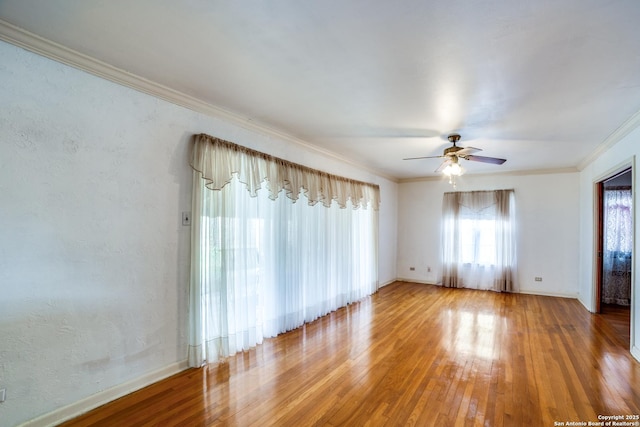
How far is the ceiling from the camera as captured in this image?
163 centimetres

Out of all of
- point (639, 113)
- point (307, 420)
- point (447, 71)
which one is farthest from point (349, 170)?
point (307, 420)

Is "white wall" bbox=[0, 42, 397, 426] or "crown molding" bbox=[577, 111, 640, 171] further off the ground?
"crown molding" bbox=[577, 111, 640, 171]

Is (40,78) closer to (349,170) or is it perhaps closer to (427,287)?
Result: (349,170)

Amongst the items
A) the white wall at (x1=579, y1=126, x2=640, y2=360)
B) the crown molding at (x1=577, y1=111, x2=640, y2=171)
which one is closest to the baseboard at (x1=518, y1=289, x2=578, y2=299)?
the white wall at (x1=579, y1=126, x2=640, y2=360)

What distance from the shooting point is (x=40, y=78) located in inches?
79.0

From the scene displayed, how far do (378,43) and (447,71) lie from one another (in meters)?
0.68

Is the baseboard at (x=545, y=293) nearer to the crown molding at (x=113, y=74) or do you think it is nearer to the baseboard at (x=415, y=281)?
the baseboard at (x=415, y=281)

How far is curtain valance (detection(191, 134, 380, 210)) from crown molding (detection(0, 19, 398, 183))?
0.99 ft

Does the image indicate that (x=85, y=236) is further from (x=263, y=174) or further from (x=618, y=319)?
(x=618, y=319)

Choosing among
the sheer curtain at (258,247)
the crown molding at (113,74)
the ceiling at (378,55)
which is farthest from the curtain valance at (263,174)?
the ceiling at (378,55)

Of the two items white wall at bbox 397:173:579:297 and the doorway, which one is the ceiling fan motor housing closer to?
white wall at bbox 397:173:579:297

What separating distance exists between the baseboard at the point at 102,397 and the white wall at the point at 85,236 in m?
0.01

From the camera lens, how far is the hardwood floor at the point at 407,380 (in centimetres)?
219

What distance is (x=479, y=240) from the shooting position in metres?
6.55
